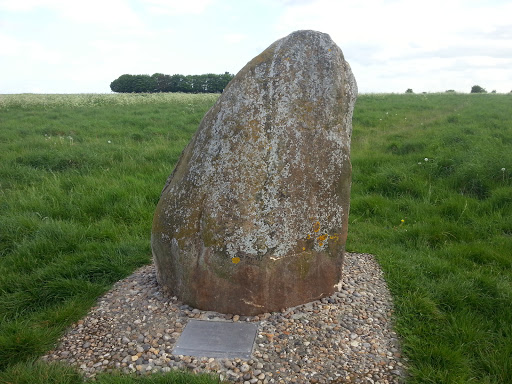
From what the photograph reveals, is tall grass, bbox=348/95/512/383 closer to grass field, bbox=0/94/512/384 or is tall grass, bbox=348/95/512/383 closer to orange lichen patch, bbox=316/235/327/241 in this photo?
grass field, bbox=0/94/512/384

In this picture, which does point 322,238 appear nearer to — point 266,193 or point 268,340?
point 266,193

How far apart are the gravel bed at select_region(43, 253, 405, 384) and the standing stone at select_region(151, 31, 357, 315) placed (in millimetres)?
204

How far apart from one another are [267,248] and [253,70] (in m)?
1.73

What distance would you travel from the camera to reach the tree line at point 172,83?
46781mm

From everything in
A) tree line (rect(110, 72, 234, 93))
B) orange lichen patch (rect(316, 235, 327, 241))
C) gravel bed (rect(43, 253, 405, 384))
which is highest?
tree line (rect(110, 72, 234, 93))

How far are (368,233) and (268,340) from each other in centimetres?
322

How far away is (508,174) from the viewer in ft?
25.5

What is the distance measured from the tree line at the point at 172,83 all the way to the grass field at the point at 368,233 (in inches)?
1404

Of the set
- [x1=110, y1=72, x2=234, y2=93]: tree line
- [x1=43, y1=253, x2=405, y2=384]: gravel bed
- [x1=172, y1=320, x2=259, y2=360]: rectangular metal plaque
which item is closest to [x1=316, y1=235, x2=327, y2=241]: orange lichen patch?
[x1=43, y1=253, x2=405, y2=384]: gravel bed

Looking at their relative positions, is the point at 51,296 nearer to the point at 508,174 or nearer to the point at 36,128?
the point at 508,174

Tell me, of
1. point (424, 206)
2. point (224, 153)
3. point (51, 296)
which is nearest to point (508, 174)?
point (424, 206)

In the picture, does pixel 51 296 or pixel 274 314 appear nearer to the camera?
pixel 274 314

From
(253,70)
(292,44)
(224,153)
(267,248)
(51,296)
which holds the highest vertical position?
(292,44)

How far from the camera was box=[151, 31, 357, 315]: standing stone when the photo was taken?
3.92 m
